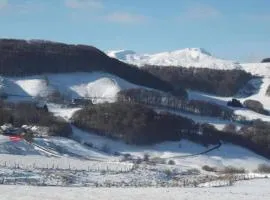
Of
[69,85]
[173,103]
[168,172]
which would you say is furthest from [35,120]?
[69,85]

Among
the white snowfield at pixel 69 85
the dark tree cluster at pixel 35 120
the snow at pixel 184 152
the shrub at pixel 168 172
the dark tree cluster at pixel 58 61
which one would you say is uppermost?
the dark tree cluster at pixel 58 61

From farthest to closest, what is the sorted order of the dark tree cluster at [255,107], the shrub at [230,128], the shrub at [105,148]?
the dark tree cluster at [255,107]
the shrub at [230,128]
the shrub at [105,148]

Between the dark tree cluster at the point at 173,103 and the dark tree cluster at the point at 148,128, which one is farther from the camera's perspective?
the dark tree cluster at the point at 173,103

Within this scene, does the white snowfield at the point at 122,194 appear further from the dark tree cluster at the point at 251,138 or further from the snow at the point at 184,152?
the dark tree cluster at the point at 251,138

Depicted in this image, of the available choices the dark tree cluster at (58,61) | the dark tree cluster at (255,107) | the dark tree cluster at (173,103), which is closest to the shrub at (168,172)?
the dark tree cluster at (173,103)

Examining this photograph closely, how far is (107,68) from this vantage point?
542ft

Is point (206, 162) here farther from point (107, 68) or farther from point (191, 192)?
point (107, 68)

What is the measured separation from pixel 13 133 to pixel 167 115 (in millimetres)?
30740

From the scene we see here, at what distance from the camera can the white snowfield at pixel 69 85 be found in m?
131

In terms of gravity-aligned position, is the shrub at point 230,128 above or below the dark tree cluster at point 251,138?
above

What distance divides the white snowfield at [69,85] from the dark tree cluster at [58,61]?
266 cm

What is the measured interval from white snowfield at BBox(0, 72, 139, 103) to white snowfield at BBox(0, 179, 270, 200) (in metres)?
95.0

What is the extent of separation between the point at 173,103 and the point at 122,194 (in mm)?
104697

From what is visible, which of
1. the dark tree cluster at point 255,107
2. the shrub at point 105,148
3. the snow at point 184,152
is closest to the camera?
the shrub at point 105,148
